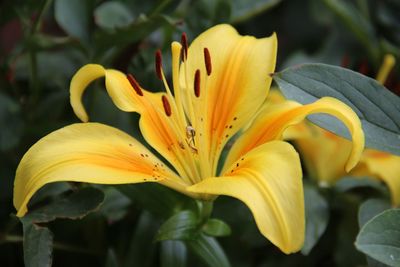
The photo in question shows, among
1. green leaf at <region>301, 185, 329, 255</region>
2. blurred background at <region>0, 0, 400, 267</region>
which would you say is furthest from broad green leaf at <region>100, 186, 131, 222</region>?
green leaf at <region>301, 185, 329, 255</region>

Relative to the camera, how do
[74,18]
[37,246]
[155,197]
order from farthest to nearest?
[74,18], [155,197], [37,246]

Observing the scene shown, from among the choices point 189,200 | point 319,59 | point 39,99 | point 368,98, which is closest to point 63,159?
point 189,200

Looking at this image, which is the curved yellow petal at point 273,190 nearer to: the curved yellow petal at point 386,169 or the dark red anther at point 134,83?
the dark red anther at point 134,83

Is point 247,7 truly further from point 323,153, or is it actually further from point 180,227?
point 180,227

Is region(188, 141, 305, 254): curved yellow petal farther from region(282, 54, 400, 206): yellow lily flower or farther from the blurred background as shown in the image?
region(282, 54, 400, 206): yellow lily flower

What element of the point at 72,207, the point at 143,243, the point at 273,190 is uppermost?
the point at 273,190

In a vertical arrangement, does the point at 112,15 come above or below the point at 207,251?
above

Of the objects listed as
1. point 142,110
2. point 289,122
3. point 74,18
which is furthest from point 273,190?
point 74,18
